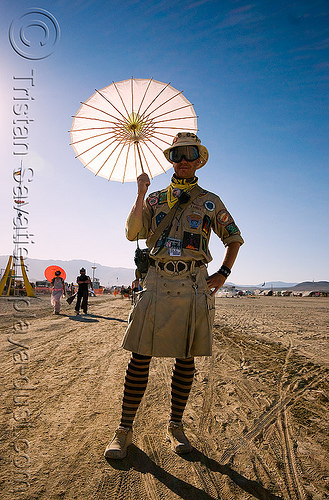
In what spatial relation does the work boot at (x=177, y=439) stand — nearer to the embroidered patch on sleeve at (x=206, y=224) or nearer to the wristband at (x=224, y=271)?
the wristband at (x=224, y=271)

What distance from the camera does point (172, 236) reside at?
227 centimetres

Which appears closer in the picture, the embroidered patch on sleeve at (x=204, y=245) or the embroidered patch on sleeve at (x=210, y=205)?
the embroidered patch on sleeve at (x=204, y=245)

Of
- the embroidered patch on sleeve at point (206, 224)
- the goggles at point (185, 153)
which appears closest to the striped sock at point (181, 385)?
the embroidered patch on sleeve at point (206, 224)

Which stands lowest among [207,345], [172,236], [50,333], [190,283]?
[50,333]

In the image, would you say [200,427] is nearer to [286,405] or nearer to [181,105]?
[286,405]

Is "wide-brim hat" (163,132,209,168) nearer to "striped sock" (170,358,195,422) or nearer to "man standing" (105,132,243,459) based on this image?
"man standing" (105,132,243,459)

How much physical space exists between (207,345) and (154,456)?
0.84 metres

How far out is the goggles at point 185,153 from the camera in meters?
2.42

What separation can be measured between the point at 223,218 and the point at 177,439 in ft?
5.73

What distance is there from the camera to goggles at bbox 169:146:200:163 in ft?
7.94

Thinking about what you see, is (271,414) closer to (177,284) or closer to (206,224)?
(177,284)

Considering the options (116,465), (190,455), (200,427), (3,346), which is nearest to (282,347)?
(200,427)

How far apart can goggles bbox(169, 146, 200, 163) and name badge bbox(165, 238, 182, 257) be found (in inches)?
27.3

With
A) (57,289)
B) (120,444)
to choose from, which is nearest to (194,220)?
(120,444)
